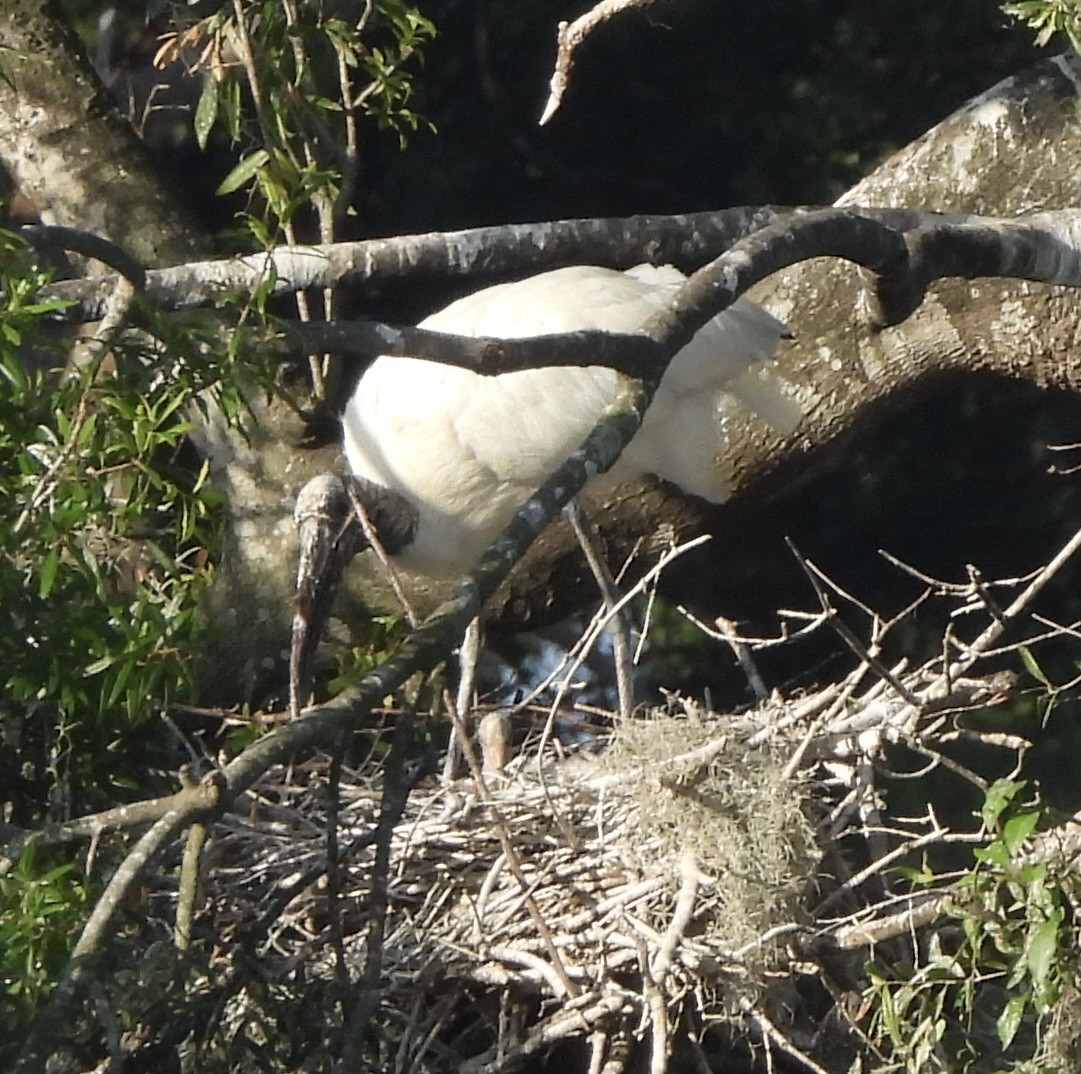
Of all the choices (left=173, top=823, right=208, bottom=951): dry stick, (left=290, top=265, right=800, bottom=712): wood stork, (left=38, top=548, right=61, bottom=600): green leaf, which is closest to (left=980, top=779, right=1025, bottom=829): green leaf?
(left=173, top=823, right=208, bottom=951): dry stick

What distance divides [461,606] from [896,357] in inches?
75.8

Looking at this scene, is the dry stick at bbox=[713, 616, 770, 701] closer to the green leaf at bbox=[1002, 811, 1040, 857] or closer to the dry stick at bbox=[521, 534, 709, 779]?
the dry stick at bbox=[521, 534, 709, 779]

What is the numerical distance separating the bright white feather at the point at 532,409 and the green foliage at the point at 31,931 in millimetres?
1685

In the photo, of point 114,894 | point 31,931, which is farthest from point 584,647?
point 114,894

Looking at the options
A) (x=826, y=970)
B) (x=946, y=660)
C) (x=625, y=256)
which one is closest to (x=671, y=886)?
(x=826, y=970)

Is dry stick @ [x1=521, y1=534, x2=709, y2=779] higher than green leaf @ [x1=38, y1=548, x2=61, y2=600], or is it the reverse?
green leaf @ [x1=38, y1=548, x2=61, y2=600]

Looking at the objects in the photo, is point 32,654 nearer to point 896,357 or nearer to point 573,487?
point 573,487

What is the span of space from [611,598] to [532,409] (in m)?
0.44

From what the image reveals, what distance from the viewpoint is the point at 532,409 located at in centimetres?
365

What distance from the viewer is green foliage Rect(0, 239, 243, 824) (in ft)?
6.57

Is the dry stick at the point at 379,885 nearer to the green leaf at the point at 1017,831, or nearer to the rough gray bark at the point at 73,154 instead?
the green leaf at the point at 1017,831

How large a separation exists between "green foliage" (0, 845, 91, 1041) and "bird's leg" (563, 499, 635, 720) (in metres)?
1.44

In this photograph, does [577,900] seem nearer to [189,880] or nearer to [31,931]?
[31,931]

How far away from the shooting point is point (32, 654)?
7.19 ft
